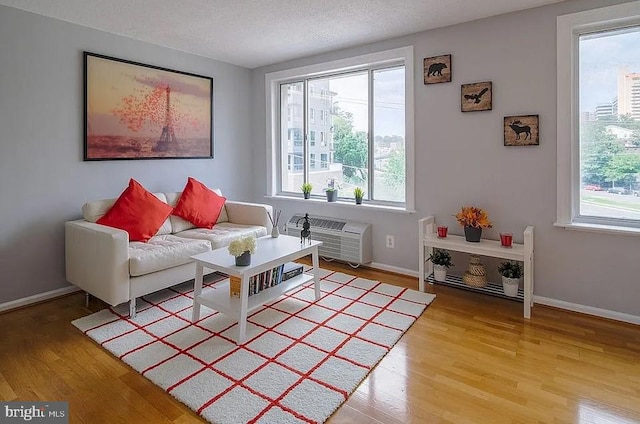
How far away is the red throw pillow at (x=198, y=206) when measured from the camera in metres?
3.79

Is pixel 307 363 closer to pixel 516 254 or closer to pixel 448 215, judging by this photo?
pixel 516 254

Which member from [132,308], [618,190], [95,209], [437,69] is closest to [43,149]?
[95,209]

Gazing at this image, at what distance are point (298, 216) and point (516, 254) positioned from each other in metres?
2.46

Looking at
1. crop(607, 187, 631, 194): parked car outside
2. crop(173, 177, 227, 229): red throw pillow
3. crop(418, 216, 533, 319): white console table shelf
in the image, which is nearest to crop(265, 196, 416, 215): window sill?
crop(418, 216, 533, 319): white console table shelf

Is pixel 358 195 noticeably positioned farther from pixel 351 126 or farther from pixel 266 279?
pixel 266 279

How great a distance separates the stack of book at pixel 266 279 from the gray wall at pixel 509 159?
51.4 inches

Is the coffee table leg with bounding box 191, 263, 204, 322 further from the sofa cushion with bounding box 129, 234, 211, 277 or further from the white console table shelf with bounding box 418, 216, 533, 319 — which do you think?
the white console table shelf with bounding box 418, 216, 533, 319

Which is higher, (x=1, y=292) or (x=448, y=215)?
(x=448, y=215)

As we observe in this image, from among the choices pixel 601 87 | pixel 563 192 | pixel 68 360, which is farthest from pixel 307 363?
pixel 601 87

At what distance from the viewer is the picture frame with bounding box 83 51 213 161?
3.42m

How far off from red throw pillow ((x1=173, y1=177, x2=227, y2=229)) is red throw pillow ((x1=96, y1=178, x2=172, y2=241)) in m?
0.28

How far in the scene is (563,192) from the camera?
9.44ft

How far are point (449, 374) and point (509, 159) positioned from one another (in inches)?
75.3
